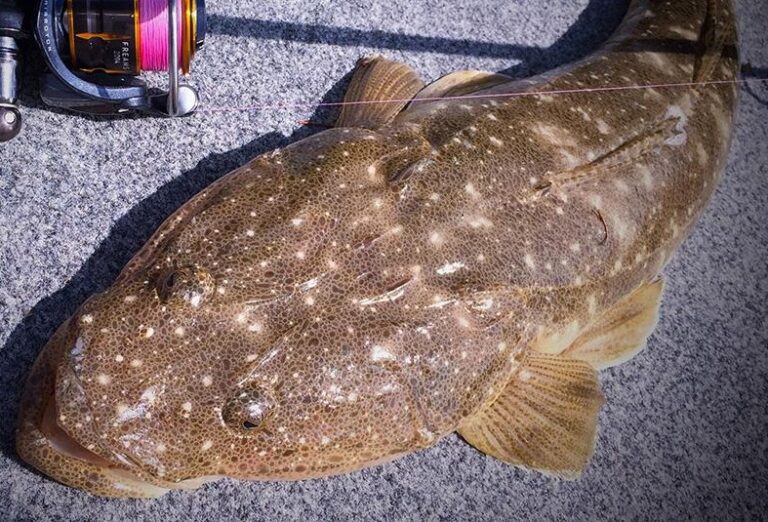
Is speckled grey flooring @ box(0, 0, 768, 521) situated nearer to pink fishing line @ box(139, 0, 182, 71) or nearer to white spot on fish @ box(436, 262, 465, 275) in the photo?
pink fishing line @ box(139, 0, 182, 71)

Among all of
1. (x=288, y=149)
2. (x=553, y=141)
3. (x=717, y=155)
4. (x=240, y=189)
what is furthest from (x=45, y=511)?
(x=717, y=155)

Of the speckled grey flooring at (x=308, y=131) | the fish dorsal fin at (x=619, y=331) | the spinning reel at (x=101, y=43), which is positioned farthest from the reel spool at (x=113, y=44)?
the fish dorsal fin at (x=619, y=331)

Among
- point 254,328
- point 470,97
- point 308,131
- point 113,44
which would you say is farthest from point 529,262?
point 113,44

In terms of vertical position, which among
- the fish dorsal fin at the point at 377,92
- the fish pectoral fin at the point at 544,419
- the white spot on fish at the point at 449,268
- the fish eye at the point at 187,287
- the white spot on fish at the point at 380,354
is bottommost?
the fish pectoral fin at the point at 544,419

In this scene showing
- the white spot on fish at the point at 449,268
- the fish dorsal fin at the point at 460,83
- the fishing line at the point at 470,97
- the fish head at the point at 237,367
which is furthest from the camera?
the fish dorsal fin at the point at 460,83

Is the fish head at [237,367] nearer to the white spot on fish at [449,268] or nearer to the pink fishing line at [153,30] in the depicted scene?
the white spot on fish at [449,268]

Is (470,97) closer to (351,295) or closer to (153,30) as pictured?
(351,295)
